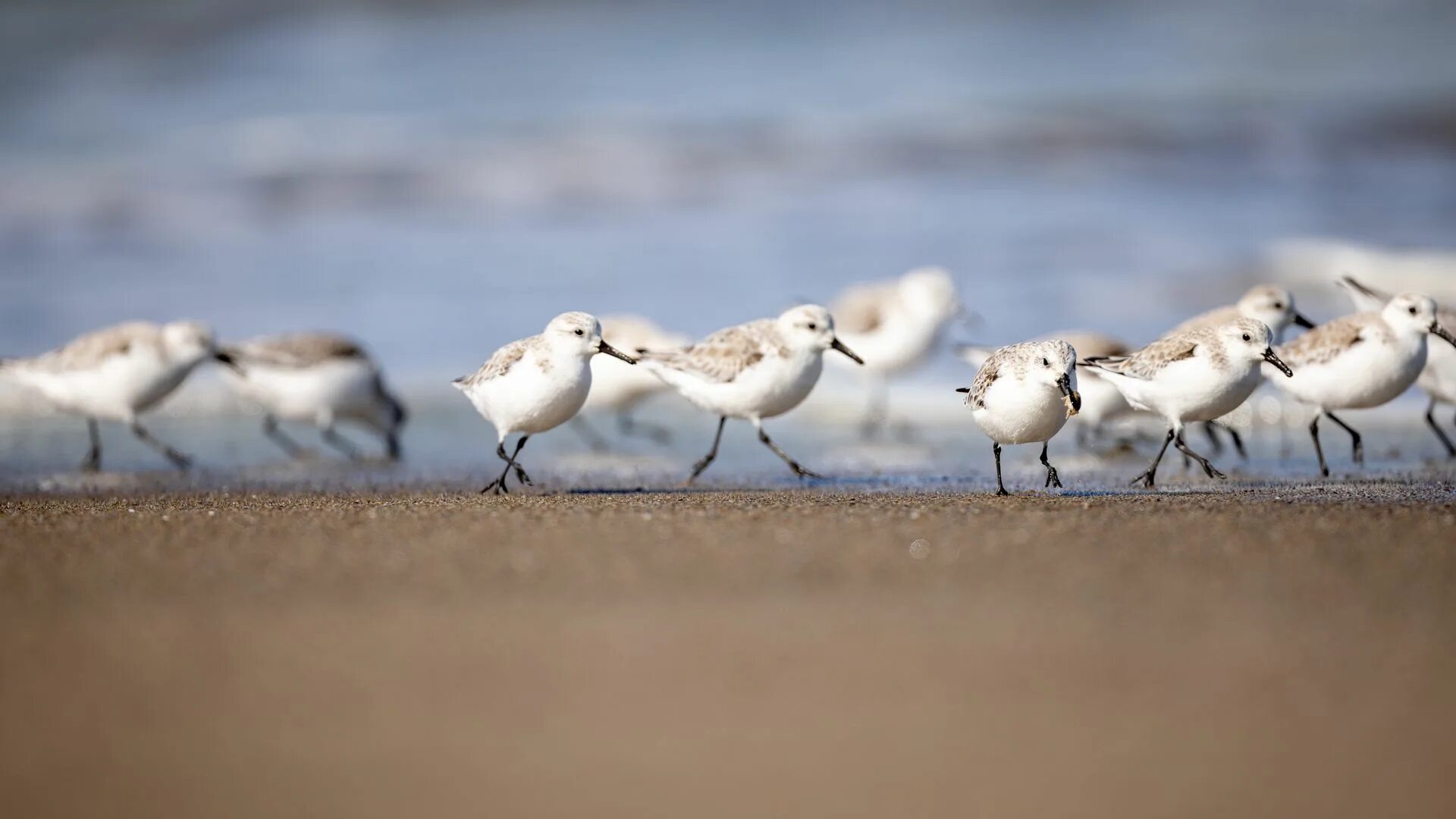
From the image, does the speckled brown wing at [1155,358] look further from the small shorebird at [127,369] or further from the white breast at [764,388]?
the small shorebird at [127,369]

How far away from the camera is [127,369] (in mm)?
8555

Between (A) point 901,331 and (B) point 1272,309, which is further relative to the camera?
(A) point 901,331

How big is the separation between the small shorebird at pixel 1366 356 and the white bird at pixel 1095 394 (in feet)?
2.86

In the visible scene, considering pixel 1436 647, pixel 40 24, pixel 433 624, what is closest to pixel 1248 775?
pixel 1436 647

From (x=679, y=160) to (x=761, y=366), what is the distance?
15134 mm

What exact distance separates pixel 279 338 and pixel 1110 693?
741 centimetres

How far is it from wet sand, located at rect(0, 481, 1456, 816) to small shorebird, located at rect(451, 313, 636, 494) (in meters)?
1.39

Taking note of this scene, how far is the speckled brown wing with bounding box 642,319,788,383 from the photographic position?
7.16m

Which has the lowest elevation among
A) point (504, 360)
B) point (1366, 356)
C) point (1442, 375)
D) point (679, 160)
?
point (1442, 375)

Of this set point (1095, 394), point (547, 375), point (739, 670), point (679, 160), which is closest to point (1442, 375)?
point (1095, 394)

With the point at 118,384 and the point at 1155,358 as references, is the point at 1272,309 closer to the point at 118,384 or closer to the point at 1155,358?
the point at 1155,358

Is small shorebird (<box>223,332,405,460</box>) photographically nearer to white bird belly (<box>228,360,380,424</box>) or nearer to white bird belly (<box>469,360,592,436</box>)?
white bird belly (<box>228,360,380,424</box>)

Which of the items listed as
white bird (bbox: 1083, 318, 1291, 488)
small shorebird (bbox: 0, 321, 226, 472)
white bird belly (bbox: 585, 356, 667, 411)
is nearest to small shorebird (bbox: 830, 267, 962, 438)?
Result: white bird belly (bbox: 585, 356, 667, 411)

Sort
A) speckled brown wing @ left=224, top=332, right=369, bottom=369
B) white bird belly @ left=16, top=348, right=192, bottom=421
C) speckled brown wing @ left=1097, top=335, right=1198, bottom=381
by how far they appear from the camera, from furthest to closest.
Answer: speckled brown wing @ left=224, top=332, right=369, bottom=369
white bird belly @ left=16, top=348, right=192, bottom=421
speckled brown wing @ left=1097, top=335, right=1198, bottom=381
